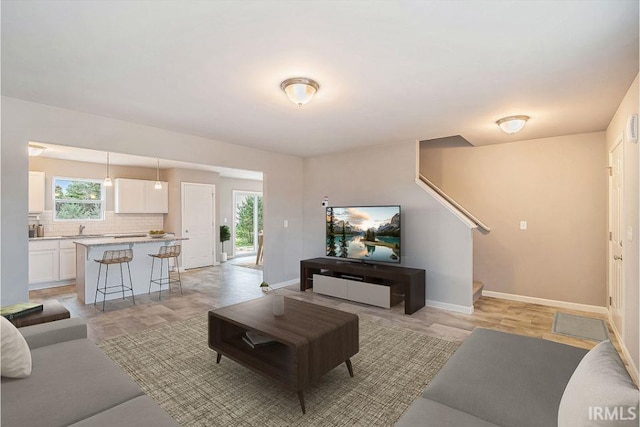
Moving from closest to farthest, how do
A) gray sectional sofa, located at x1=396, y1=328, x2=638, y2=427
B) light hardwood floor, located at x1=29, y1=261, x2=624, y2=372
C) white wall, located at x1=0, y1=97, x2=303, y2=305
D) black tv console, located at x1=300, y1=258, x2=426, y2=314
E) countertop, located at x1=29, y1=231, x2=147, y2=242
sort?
1. gray sectional sofa, located at x1=396, y1=328, x2=638, y2=427
2. white wall, located at x1=0, y1=97, x2=303, y2=305
3. light hardwood floor, located at x1=29, y1=261, x2=624, y2=372
4. black tv console, located at x1=300, y1=258, x2=426, y2=314
5. countertop, located at x1=29, y1=231, x2=147, y2=242

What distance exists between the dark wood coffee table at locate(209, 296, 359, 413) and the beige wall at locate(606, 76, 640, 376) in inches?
89.5

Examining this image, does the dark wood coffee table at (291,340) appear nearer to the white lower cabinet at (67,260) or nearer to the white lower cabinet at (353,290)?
the white lower cabinet at (353,290)

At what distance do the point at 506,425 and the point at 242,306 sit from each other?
85.3 inches

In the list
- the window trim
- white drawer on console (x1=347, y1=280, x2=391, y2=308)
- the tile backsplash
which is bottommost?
white drawer on console (x1=347, y1=280, x2=391, y2=308)

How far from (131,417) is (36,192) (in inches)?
254

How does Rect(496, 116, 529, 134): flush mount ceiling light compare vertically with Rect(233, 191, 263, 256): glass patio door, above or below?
above

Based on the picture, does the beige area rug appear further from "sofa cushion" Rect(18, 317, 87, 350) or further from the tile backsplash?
the tile backsplash

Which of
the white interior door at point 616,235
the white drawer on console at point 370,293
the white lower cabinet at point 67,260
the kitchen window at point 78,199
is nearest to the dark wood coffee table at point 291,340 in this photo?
the white drawer on console at point 370,293

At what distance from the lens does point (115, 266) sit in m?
5.00

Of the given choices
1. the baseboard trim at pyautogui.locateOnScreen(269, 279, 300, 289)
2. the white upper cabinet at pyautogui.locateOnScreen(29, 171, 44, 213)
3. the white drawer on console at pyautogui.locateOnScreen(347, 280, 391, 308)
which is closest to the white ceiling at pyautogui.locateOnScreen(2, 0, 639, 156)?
the white drawer on console at pyautogui.locateOnScreen(347, 280, 391, 308)

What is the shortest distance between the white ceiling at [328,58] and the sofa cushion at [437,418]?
6.67 ft

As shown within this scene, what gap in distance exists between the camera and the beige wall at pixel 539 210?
431 centimetres

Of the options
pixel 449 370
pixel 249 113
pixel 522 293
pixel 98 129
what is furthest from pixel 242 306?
pixel 522 293

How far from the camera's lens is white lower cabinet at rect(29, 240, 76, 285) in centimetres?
551
